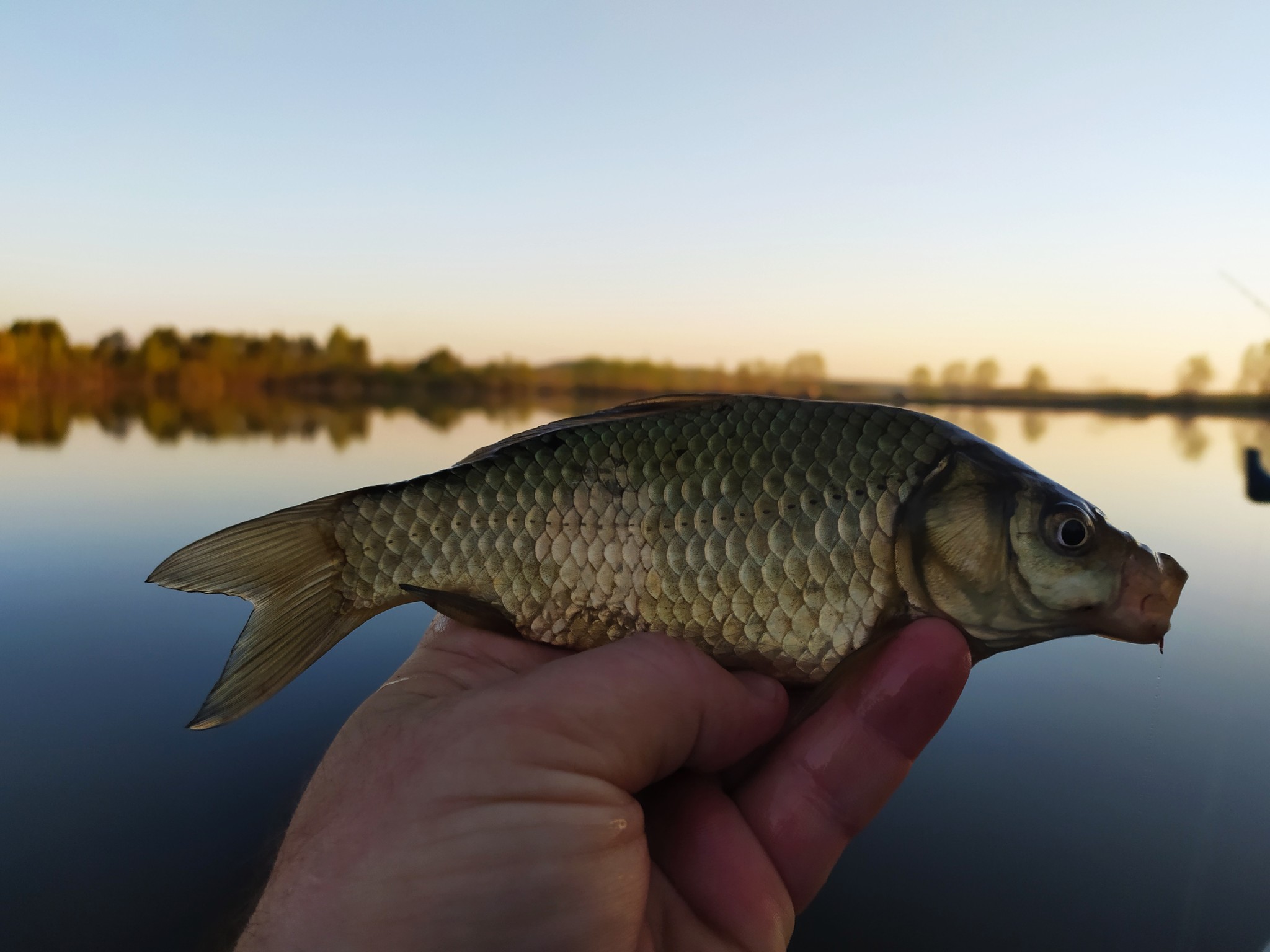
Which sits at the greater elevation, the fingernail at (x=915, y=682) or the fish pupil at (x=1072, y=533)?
the fish pupil at (x=1072, y=533)

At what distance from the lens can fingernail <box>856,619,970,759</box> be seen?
1.41 meters

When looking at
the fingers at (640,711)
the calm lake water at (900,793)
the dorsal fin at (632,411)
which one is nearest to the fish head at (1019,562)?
the fingers at (640,711)

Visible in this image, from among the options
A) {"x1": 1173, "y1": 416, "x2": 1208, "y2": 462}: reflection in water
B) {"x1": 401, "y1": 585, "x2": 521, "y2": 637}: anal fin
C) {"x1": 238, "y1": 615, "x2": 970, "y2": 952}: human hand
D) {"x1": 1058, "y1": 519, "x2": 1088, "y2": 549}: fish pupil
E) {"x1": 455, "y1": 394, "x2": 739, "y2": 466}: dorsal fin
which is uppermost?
{"x1": 455, "y1": 394, "x2": 739, "y2": 466}: dorsal fin

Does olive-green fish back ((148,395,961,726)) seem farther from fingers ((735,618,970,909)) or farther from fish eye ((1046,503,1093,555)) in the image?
fish eye ((1046,503,1093,555))

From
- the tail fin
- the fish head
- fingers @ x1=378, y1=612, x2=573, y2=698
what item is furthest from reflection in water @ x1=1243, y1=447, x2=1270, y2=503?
the tail fin

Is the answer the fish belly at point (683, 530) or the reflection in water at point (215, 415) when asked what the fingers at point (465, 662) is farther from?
the reflection in water at point (215, 415)

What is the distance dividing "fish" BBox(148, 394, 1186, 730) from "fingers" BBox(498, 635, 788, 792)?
0.17 metres

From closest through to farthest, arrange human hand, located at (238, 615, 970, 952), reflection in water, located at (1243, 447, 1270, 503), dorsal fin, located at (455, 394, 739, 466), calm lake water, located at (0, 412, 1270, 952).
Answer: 1. human hand, located at (238, 615, 970, 952)
2. dorsal fin, located at (455, 394, 739, 466)
3. calm lake water, located at (0, 412, 1270, 952)
4. reflection in water, located at (1243, 447, 1270, 503)

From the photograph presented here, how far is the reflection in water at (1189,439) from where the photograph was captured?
26125mm

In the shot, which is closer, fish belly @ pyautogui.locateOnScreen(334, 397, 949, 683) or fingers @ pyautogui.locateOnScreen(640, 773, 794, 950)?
fingers @ pyautogui.locateOnScreen(640, 773, 794, 950)

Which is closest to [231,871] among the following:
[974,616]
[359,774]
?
[359,774]

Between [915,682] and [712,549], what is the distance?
52cm

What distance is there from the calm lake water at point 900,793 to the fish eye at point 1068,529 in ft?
10.1

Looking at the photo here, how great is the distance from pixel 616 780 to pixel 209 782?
184 inches
